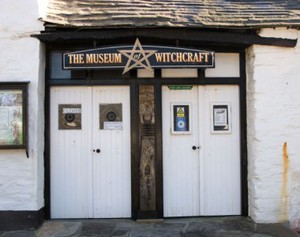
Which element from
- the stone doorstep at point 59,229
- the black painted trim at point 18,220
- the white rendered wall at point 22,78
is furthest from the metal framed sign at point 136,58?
the stone doorstep at point 59,229

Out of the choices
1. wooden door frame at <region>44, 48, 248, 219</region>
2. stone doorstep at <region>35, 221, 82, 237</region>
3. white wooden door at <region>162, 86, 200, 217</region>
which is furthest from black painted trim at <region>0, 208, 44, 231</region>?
white wooden door at <region>162, 86, 200, 217</region>

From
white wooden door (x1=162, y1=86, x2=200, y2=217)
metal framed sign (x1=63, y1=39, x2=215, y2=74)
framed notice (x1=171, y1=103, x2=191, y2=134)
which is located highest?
metal framed sign (x1=63, y1=39, x2=215, y2=74)

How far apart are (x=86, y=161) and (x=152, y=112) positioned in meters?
1.44

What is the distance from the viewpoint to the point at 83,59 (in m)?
6.00

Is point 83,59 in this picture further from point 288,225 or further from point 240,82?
point 288,225

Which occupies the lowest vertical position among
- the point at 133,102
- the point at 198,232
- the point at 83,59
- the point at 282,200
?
the point at 198,232

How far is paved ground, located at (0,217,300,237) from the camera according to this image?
576 centimetres

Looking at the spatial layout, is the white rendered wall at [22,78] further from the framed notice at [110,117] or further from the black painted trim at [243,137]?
the black painted trim at [243,137]

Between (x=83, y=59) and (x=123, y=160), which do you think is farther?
(x=123, y=160)

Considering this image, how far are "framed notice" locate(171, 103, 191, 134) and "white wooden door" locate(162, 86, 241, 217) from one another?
1.6 inches

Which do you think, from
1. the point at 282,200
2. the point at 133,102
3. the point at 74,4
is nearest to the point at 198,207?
the point at 282,200

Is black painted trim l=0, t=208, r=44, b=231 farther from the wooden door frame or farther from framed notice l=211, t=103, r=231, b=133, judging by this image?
framed notice l=211, t=103, r=231, b=133

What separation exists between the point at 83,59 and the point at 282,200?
404cm

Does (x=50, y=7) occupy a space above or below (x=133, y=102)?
above
